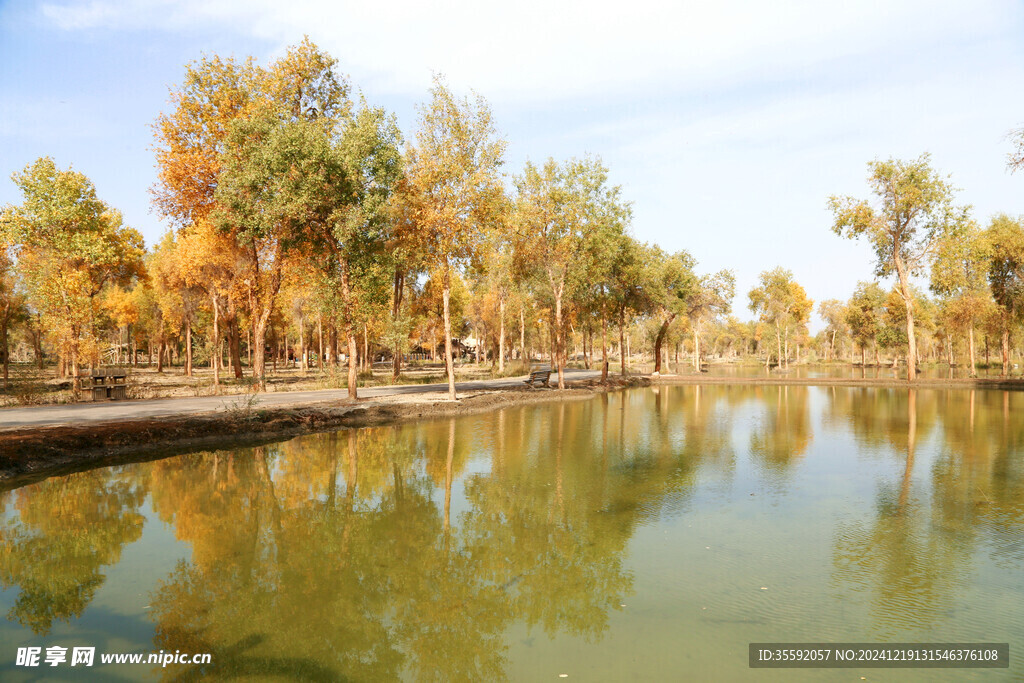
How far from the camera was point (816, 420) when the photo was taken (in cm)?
2416

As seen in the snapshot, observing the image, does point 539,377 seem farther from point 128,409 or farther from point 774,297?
point 774,297

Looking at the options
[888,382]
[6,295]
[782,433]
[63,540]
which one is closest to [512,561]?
[63,540]

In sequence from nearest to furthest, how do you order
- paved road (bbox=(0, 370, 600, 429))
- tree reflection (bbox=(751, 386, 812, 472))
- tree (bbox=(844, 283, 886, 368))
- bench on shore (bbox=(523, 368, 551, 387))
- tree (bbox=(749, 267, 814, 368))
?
tree reflection (bbox=(751, 386, 812, 472)) → paved road (bbox=(0, 370, 600, 429)) → bench on shore (bbox=(523, 368, 551, 387)) → tree (bbox=(844, 283, 886, 368)) → tree (bbox=(749, 267, 814, 368))

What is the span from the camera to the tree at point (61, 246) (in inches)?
1057

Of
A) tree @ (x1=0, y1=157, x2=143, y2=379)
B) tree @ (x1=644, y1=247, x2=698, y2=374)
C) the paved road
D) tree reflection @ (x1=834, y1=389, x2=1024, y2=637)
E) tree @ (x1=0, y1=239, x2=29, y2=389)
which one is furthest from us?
tree @ (x1=644, y1=247, x2=698, y2=374)

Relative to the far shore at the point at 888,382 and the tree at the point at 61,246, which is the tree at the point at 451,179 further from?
the far shore at the point at 888,382

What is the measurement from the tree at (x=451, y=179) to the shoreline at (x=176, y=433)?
5.05 meters

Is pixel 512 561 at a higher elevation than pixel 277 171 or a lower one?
lower

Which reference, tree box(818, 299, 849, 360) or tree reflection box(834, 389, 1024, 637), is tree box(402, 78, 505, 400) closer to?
tree reflection box(834, 389, 1024, 637)

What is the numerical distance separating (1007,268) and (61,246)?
6434 cm

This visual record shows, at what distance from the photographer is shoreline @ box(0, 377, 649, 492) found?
1400 cm

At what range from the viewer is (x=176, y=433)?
57.5ft

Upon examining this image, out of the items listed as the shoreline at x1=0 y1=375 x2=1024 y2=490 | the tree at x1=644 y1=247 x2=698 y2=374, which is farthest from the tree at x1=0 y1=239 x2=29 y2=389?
the tree at x1=644 y1=247 x2=698 y2=374

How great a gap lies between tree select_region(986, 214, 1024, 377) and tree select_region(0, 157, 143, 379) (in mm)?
59354
